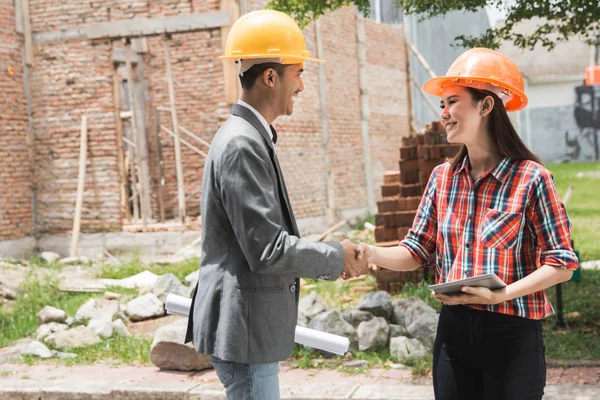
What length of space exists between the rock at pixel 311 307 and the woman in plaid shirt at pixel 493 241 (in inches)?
204

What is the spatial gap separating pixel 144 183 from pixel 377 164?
270 inches

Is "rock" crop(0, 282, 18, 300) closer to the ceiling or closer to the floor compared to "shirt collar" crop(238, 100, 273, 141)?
closer to the floor

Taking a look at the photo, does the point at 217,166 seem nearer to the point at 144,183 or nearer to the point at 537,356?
the point at 537,356

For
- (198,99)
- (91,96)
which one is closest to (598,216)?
(198,99)

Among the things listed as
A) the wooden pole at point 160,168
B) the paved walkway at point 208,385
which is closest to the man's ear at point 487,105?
the paved walkway at point 208,385

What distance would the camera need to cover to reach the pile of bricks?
32.4ft

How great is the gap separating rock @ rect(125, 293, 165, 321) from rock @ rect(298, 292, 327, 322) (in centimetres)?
192

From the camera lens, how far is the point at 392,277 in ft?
32.9

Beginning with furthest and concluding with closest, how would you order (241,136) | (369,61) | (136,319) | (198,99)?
(369,61) → (198,99) → (136,319) → (241,136)

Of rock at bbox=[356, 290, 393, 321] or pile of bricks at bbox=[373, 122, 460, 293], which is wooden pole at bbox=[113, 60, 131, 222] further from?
rock at bbox=[356, 290, 393, 321]

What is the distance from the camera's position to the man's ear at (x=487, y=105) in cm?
320

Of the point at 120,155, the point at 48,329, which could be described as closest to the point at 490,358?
the point at 48,329

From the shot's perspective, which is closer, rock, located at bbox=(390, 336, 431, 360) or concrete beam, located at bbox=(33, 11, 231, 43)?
rock, located at bbox=(390, 336, 431, 360)

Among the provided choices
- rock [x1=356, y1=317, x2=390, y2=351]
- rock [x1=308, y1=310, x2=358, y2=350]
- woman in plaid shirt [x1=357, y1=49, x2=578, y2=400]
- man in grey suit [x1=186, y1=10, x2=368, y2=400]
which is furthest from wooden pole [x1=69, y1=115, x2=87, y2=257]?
woman in plaid shirt [x1=357, y1=49, x2=578, y2=400]
